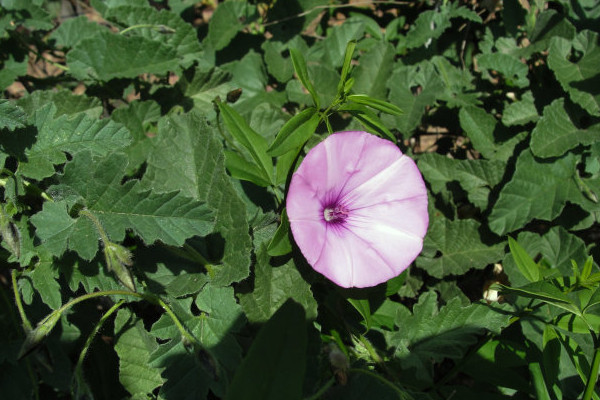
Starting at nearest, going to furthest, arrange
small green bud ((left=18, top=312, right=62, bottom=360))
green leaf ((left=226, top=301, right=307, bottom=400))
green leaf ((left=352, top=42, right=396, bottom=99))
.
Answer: green leaf ((left=226, top=301, right=307, bottom=400)) < small green bud ((left=18, top=312, right=62, bottom=360)) < green leaf ((left=352, top=42, right=396, bottom=99))

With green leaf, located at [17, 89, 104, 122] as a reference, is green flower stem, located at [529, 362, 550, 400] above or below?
below

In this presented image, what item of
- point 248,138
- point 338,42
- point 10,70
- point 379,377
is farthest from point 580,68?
point 10,70

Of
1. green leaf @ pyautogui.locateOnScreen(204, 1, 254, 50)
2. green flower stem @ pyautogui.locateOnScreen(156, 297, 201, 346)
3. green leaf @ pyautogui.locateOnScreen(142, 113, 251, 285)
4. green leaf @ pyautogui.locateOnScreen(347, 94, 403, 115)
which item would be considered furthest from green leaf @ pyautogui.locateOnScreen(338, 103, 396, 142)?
green leaf @ pyautogui.locateOnScreen(204, 1, 254, 50)

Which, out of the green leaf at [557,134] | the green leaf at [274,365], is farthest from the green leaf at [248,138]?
the green leaf at [557,134]

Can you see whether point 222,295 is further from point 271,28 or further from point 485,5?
point 485,5

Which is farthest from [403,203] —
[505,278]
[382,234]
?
[505,278]

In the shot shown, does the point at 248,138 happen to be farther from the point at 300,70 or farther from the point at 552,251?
the point at 552,251

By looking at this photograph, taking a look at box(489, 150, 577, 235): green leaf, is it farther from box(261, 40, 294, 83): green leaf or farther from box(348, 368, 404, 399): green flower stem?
box(261, 40, 294, 83): green leaf
